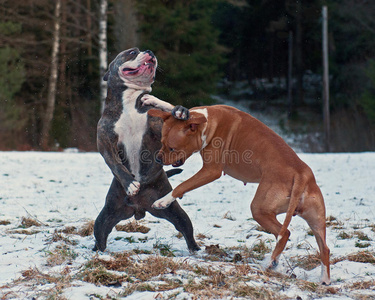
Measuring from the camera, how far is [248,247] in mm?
4789

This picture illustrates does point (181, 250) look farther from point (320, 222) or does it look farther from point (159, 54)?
point (159, 54)

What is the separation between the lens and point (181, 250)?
461 cm

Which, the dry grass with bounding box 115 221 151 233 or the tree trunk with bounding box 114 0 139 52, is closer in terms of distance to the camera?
the dry grass with bounding box 115 221 151 233

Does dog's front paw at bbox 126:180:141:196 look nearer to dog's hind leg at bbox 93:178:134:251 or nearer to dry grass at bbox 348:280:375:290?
dog's hind leg at bbox 93:178:134:251

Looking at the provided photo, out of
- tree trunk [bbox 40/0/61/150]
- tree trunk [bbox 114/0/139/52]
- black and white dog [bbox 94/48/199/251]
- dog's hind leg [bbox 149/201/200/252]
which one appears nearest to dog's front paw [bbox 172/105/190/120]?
black and white dog [bbox 94/48/199/251]

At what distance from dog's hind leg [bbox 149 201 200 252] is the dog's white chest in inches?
22.8

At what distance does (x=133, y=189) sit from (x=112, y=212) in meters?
0.54

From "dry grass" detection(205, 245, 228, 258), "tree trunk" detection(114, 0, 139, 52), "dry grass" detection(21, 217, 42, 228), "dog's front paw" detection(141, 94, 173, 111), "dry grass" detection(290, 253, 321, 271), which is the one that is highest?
"tree trunk" detection(114, 0, 139, 52)

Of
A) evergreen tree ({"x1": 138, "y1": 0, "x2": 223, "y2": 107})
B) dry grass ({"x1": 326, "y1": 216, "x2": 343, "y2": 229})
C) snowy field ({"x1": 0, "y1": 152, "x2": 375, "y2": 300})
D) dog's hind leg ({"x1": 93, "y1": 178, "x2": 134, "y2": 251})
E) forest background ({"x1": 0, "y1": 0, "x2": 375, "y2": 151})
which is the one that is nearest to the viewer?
snowy field ({"x1": 0, "y1": 152, "x2": 375, "y2": 300})

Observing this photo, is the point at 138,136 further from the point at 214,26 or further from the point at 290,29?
the point at 290,29

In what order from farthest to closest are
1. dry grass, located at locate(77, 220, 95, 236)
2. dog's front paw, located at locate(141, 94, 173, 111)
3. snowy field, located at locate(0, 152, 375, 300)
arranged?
1. dry grass, located at locate(77, 220, 95, 236)
2. dog's front paw, located at locate(141, 94, 173, 111)
3. snowy field, located at locate(0, 152, 375, 300)

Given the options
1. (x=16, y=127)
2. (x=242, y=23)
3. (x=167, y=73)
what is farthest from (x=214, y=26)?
(x=16, y=127)

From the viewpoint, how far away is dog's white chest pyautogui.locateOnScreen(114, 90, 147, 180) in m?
4.11

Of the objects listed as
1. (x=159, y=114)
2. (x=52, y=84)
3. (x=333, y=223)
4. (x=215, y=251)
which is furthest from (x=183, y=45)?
(x=159, y=114)
